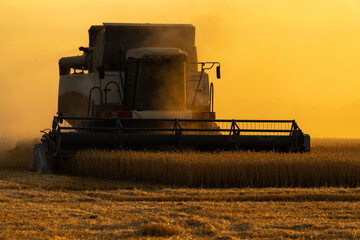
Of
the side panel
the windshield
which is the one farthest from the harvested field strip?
the side panel

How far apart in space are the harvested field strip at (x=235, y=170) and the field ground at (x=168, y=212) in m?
0.78

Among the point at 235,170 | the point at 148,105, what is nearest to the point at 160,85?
the point at 148,105

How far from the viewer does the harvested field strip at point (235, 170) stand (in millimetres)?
11289

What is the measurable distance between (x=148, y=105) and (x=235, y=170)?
177 inches

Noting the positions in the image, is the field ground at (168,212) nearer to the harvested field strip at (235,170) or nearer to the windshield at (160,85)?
the harvested field strip at (235,170)

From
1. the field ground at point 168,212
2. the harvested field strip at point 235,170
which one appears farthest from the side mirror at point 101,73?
the field ground at point 168,212

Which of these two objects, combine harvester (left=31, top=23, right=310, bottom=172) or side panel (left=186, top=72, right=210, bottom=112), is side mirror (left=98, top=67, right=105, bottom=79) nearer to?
combine harvester (left=31, top=23, right=310, bottom=172)

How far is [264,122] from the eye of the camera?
15.4 meters

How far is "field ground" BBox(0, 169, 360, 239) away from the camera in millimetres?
6176

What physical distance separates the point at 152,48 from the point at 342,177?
5744 mm

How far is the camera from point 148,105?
15.3m

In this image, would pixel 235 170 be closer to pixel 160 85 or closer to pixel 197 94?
pixel 160 85

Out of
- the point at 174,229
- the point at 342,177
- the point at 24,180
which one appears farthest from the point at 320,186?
the point at 174,229

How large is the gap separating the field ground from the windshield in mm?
4605
